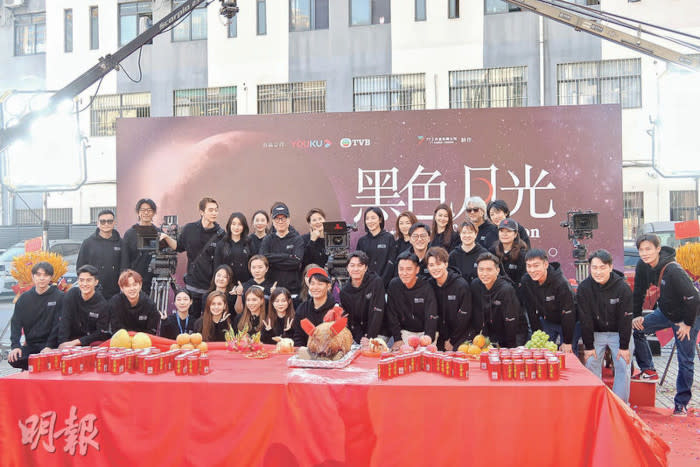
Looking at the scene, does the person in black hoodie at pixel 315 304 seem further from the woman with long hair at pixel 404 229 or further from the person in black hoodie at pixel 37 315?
the person in black hoodie at pixel 37 315

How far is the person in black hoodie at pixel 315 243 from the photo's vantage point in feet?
17.4

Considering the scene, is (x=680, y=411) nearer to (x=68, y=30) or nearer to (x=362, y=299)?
(x=362, y=299)

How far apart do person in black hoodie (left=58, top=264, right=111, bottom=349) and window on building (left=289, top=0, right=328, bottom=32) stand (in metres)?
10.2

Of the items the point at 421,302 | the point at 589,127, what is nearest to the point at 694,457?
the point at 421,302

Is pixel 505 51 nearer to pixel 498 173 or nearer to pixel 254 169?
pixel 498 173

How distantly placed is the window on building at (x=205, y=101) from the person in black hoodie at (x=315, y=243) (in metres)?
8.91

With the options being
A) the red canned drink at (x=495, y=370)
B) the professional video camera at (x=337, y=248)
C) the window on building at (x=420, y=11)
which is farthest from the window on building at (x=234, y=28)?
the red canned drink at (x=495, y=370)

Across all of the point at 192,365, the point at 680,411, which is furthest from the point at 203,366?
the point at 680,411

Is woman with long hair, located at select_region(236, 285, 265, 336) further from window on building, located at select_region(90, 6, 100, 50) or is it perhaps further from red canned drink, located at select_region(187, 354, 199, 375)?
window on building, located at select_region(90, 6, 100, 50)

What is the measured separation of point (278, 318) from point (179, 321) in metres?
0.88

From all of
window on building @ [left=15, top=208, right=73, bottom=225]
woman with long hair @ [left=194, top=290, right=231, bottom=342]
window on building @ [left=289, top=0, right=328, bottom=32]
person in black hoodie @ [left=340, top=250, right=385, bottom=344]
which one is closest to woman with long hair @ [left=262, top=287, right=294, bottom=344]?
woman with long hair @ [left=194, top=290, right=231, bottom=342]

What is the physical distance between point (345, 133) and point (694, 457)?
15.0ft

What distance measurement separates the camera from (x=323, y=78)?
13.2 meters

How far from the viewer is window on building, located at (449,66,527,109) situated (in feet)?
40.7
